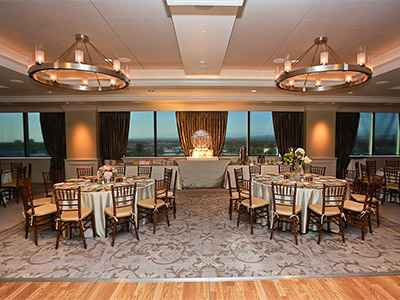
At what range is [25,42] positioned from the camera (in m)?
3.69

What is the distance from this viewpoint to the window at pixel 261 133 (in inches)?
343

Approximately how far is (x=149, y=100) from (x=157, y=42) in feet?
10.5

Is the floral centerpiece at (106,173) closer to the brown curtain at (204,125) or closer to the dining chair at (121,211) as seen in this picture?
the dining chair at (121,211)

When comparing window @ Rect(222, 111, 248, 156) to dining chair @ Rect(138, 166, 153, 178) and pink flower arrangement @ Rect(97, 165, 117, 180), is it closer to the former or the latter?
dining chair @ Rect(138, 166, 153, 178)

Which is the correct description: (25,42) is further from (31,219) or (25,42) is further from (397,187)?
(397,187)

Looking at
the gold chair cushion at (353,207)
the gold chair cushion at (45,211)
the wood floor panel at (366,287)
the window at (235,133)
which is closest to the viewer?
the wood floor panel at (366,287)

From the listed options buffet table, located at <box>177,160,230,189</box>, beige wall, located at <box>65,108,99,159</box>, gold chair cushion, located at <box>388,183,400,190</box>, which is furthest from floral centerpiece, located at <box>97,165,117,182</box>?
gold chair cushion, located at <box>388,183,400,190</box>

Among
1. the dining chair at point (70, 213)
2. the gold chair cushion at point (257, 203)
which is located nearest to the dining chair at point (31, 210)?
the dining chair at point (70, 213)

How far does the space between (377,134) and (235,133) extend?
18.9ft

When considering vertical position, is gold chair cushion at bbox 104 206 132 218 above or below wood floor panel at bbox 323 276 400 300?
above

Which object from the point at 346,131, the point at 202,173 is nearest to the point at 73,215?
the point at 202,173

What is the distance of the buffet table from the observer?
7141 mm

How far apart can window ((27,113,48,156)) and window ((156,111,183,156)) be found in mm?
4581

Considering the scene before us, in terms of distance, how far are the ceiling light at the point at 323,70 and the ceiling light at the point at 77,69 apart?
2.62 m
